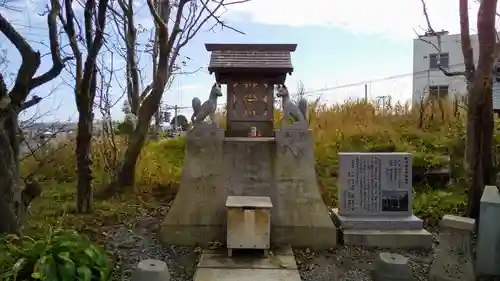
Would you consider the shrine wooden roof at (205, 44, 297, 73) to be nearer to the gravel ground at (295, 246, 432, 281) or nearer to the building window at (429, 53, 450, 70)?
the gravel ground at (295, 246, 432, 281)

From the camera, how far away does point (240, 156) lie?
17.3ft

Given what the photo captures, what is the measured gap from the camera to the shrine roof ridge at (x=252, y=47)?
5780mm

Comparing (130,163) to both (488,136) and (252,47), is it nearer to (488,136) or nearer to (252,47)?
(252,47)

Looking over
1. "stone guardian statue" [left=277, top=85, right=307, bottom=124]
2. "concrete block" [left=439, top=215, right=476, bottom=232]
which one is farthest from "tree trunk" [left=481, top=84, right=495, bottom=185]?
"stone guardian statue" [left=277, top=85, right=307, bottom=124]

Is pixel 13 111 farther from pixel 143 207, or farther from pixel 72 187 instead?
pixel 72 187

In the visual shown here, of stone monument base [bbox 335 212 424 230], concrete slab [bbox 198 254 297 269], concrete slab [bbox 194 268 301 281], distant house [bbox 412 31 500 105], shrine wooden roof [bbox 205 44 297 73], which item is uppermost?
distant house [bbox 412 31 500 105]

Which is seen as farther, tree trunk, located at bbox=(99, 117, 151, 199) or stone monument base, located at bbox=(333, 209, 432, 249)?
tree trunk, located at bbox=(99, 117, 151, 199)

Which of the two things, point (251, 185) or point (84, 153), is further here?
point (84, 153)

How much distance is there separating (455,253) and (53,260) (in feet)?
11.5

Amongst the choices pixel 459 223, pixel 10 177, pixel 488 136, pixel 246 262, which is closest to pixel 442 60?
pixel 488 136

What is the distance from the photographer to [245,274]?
4.16 m

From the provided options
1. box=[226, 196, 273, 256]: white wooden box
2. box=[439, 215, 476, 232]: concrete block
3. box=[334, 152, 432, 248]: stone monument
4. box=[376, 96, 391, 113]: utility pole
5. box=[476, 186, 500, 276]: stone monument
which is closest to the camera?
box=[439, 215, 476, 232]: concrete block

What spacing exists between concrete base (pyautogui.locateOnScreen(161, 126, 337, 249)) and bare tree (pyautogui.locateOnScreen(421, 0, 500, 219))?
2.12 metres

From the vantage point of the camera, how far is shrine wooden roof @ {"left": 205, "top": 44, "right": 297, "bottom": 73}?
18.2ft
